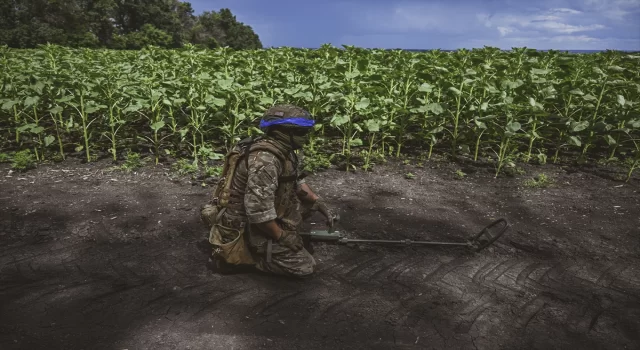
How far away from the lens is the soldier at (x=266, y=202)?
314 cm

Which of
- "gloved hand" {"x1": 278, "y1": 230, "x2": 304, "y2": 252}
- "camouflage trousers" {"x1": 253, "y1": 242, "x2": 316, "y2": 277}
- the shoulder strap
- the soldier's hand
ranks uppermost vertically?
the shoulder strap

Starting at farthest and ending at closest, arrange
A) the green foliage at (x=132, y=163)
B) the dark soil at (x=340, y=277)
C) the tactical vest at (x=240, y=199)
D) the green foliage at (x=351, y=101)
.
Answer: the green foliage at (x=132, y=163)
the green foliage at (x=351, y=101)
the tactical vest at (x=240, y=199)
the dark soil at (x=340, y=277)

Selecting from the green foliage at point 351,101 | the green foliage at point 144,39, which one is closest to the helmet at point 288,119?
the green foliage at point 351,101

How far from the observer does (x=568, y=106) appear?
657cm

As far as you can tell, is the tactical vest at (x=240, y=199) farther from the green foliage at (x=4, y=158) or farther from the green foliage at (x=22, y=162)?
the green foliage at (x=4, y=158)

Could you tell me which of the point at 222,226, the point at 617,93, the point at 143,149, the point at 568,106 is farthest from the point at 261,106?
the point at 617,93

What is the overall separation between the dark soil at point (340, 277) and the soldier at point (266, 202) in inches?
8.6

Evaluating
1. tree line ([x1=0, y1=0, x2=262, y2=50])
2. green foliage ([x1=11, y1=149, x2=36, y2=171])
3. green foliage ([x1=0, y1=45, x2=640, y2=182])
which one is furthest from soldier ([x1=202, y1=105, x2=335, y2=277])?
tree line ([x1=0, y1=0, x2=262, y2=50])

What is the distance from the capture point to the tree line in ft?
137

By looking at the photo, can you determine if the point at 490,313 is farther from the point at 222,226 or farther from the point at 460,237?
the point at 222,226

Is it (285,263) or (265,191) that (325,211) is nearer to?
(285,263)

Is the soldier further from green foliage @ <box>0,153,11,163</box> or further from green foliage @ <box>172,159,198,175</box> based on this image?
green foliage @ <box>0,153,11,163</box>

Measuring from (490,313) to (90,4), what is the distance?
208 feet

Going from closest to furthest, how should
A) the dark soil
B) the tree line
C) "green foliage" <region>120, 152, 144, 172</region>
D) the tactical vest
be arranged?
1. the dark soil
2. the tactical vest
3. "green foliage" <region>120, 152, 144, 172</region>
4. the tree line
